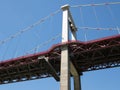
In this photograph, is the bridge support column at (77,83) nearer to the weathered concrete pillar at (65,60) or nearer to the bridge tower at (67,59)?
the bridge tower at (67,59)

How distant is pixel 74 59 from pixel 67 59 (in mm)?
3763

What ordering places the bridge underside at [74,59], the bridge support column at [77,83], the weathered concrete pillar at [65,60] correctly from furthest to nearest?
the bridge support column at [77,83] → the bridge underside at [74,59] → the weathered concrete pillar at [65,60]

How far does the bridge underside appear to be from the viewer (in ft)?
136

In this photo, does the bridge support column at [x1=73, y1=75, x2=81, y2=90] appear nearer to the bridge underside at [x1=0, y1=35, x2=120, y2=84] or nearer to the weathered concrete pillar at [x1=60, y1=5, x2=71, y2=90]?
the bridge underside at [x1=0, y1=35, x2=120, y2=84]

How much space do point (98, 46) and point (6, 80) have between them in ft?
73.6

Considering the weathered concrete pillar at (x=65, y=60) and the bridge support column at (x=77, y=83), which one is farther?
the bridge support column at (x=77, y=83)

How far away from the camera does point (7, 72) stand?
5203 centimetres

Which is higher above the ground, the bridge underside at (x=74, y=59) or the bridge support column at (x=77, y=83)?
the bridge underside at (x=74, y=59)

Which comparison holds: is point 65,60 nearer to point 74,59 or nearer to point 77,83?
point 74,59

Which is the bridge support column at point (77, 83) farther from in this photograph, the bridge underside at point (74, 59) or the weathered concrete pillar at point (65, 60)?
the weathered concrete pillar at point (65, 60)

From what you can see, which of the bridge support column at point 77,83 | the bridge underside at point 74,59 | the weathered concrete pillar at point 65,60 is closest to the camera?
the weathered concrete pillar at point 65,60

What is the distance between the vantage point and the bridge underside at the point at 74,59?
41.4 meters

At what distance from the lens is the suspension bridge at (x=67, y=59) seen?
40.9m

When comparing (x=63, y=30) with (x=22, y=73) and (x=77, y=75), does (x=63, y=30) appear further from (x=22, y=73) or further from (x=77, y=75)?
(x=22, y=73)
